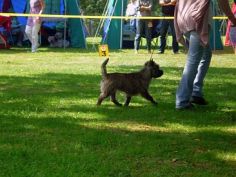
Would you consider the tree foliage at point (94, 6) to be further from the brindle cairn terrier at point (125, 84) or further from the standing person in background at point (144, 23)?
the brindle cairn terrier at point (125, 84)

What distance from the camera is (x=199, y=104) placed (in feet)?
24.7

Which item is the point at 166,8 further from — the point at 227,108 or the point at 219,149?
the point at 219,149

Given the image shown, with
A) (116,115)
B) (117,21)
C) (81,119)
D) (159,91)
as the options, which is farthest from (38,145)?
(117,21)

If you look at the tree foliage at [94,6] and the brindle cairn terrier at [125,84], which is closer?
the brindle cairn terrier at [125,84]

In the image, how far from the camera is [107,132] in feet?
18.6

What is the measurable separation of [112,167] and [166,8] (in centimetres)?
1266

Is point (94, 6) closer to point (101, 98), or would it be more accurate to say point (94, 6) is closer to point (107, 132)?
point (101, 98)

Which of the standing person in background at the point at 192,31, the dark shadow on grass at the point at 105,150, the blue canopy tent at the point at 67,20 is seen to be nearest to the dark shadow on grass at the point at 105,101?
the standing person in background at the point at 192,31

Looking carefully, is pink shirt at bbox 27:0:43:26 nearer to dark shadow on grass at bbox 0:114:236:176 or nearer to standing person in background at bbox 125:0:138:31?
standing person in background at bbox 125:0:138:31

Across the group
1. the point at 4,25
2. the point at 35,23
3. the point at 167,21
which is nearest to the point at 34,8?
the point at 35,23

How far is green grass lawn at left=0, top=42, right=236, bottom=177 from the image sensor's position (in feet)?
14.5

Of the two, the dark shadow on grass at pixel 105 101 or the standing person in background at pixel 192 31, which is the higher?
the standing person in background at pixel 192 31

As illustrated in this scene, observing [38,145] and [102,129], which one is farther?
[102,129]

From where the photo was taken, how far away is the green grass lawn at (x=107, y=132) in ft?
14.5
